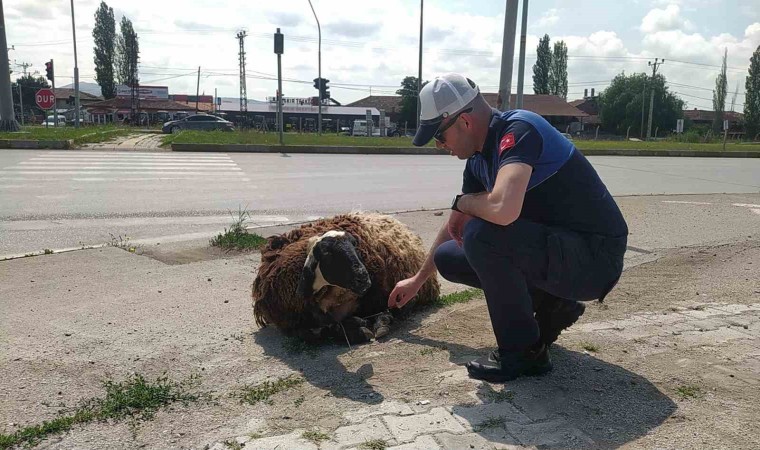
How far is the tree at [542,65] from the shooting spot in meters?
92.3

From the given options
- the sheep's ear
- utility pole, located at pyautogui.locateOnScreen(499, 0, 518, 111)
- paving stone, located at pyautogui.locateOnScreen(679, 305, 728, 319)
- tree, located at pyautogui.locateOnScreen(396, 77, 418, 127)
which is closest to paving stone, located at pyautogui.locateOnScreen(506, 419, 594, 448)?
the sheep's ear

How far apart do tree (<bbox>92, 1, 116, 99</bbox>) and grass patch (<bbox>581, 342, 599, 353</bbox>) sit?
3694 inches

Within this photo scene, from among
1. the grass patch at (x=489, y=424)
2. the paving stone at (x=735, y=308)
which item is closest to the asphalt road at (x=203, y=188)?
the grass patch at (x=489, y=424)

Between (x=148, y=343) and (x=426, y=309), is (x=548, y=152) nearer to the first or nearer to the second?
(x=426, y=309)

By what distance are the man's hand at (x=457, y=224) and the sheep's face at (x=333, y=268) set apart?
58cm

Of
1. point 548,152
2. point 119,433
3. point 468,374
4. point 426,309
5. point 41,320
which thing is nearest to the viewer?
point 119,433

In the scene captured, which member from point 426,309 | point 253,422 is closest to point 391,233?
point 426,309

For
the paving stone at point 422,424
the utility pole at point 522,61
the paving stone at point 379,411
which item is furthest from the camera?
the utility pole at point 522,61

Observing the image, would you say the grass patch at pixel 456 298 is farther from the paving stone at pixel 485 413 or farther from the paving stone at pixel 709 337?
the paving stone at pixel 485 413

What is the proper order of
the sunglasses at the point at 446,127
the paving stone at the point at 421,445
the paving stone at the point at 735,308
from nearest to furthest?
the paving stone at the point at 421,445, the sunglasses at the point at 446,127, the paving stone at the point at 735,308

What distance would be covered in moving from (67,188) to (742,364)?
10.5 metres

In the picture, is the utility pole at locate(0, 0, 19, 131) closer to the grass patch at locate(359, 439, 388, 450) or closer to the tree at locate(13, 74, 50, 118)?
the grass patch at locate(359, 439, 388, 450)

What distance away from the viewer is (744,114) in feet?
260

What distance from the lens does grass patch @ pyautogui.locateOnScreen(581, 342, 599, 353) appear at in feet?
11.6
